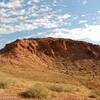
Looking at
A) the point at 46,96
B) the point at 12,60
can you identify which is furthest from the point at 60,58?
the point at 46,96

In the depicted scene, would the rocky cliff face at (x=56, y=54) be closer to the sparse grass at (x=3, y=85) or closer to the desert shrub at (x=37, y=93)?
the sparse grass at (x=3, y=85)

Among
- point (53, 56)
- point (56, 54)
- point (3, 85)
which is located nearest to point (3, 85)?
point (3, 85)

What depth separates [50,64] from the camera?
87.6 meters

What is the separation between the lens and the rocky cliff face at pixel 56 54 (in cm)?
8475

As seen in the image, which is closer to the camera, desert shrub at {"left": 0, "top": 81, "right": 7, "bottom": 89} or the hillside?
desert shrub at {"left": 0, "top": 81, "right": 7, "bottom": 89}

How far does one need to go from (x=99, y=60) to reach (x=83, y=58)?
4.27 meters

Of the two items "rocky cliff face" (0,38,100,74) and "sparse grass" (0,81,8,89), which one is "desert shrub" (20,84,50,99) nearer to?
"sparse grass" (0,81,8,89)

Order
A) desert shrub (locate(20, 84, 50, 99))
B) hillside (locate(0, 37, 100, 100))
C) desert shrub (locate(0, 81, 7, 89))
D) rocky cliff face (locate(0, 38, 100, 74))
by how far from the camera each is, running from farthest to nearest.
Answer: rocky cliff face (locate(0, 38, 100, 74)) < hillside (locate(0, 37, 100, 100)) < desert shrub (locate(0, 81, 7, 89)) < desert shrub (locate(20, 84, 50, 99))

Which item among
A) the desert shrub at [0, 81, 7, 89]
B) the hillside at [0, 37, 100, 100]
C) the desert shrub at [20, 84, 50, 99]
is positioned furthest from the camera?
the hillside at [0, 37, 100, 100]

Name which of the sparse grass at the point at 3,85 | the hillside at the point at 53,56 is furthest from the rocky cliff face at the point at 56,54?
the sparse grass at the point at 3,85

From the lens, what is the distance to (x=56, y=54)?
310ft

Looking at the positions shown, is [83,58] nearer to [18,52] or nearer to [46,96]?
[18,52]

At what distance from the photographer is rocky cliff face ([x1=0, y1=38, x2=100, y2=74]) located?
278 feet

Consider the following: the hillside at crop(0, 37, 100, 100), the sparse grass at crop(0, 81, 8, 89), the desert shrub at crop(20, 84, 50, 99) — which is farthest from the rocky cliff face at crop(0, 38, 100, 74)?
the desert shrub at crop(20, 84, 50, 99)
